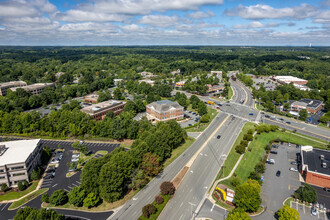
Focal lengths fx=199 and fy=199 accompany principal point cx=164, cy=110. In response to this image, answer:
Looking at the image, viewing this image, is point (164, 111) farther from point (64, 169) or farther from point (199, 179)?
point (64, 169)

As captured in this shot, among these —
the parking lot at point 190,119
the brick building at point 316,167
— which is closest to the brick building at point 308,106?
the brick building at point 316,167

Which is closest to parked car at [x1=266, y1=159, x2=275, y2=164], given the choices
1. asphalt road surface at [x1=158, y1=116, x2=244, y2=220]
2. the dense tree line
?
asphalt road surface at [x1=158, y1=116, x2=244, y2=220]

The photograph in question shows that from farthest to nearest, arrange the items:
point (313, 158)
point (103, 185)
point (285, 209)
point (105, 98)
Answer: point (105, 98), point (313, 158), point (103, 185), point (285, 209)

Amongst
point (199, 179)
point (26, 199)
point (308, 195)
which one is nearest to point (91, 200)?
point (26, 199)

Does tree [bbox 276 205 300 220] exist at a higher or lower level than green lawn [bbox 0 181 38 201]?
higher

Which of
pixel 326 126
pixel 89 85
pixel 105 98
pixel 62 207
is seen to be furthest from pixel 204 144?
pixel 89 85

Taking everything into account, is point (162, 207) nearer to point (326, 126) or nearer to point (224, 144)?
point (224, 144)

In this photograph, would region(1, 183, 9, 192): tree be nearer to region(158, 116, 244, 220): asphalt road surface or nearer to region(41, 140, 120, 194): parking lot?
region(41, 140, 120, 194): parking lot
